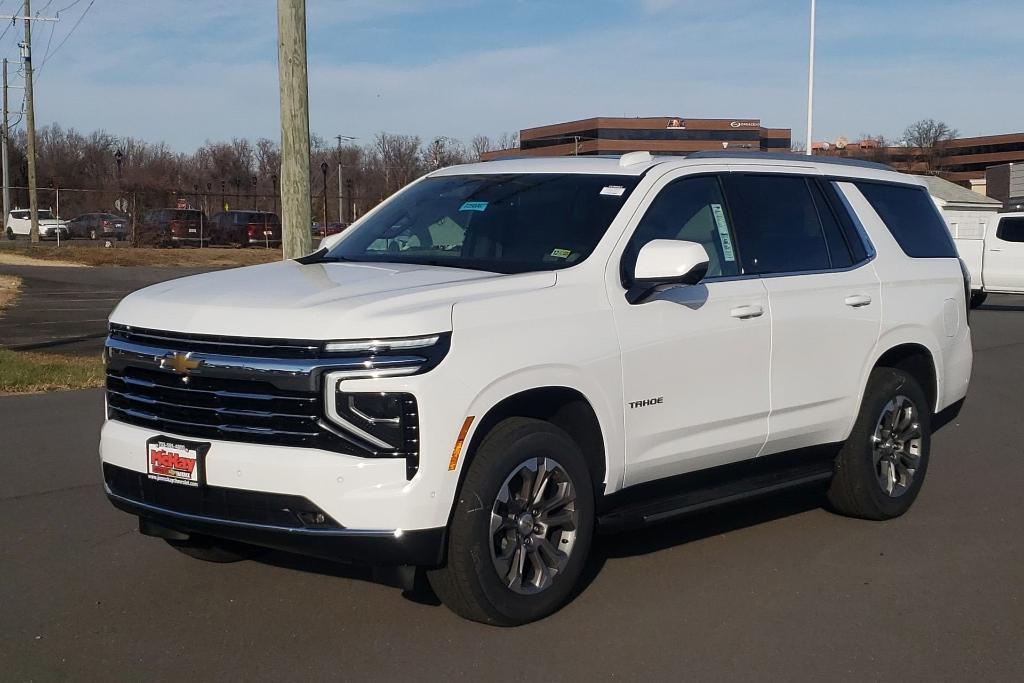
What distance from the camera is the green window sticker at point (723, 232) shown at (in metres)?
6.16

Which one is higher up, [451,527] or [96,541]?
[451,527]

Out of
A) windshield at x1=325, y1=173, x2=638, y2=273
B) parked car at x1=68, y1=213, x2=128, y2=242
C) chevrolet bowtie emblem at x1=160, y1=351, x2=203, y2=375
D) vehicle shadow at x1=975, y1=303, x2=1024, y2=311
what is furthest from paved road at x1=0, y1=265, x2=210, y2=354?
parked car at x1=68, y1=213, x2=128, y2=242

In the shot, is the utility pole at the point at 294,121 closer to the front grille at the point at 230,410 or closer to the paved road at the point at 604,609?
the paved road at the point at 604,609

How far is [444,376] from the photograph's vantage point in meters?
4.61

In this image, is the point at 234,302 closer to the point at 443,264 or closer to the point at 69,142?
the point at 443,264

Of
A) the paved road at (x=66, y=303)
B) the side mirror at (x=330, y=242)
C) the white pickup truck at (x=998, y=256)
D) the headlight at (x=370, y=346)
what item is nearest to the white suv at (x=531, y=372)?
the headlight at (x=370, y=346)

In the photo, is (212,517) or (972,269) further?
(972,269)

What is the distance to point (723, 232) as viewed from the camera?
20.4 ft

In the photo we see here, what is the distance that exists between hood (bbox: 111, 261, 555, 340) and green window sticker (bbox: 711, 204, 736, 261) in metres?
1.29

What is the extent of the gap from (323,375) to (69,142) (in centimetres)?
11709

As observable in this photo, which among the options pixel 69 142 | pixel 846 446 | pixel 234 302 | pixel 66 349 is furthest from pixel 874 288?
pixel 69 142

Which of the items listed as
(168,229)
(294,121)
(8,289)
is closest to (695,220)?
(294,121)

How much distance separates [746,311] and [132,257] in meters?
37.2

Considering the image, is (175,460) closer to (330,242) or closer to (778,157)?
A: (330,242)
